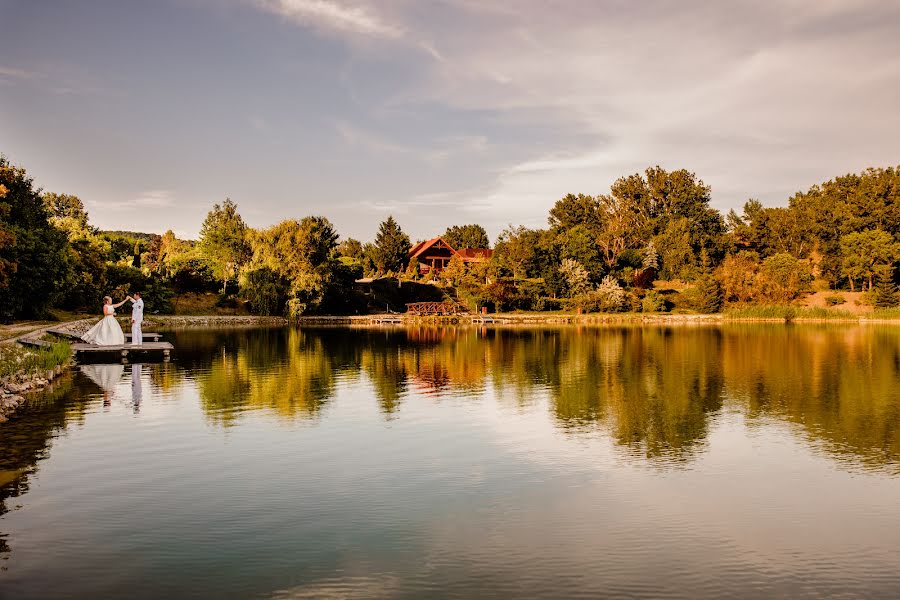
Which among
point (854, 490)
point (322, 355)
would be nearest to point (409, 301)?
point (322, 355)

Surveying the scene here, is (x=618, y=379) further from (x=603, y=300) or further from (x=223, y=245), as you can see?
(x=223, y=245)

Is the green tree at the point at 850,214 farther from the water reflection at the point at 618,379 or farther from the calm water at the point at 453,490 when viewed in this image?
the calm water at the point at 453,490

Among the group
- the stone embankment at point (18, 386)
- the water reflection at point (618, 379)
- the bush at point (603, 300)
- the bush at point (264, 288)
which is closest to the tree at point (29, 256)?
the water reflection at point (618, 379)

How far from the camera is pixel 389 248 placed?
92.2m

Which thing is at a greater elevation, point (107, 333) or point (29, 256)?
point (29, 256)

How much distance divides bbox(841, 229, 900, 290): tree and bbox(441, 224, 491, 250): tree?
75.7 metres

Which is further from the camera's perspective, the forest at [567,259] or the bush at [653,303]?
the bush at [653,303]

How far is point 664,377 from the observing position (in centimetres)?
2444

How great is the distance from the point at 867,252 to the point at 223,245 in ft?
224

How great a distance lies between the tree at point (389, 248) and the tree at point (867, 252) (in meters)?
52.9

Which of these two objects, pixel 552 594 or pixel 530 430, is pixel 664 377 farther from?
pixel 552 594

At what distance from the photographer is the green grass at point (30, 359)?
20.6m

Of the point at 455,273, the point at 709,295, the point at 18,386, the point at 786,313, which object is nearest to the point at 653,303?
the point at 709,295

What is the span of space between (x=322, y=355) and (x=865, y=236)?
66.9 meters
